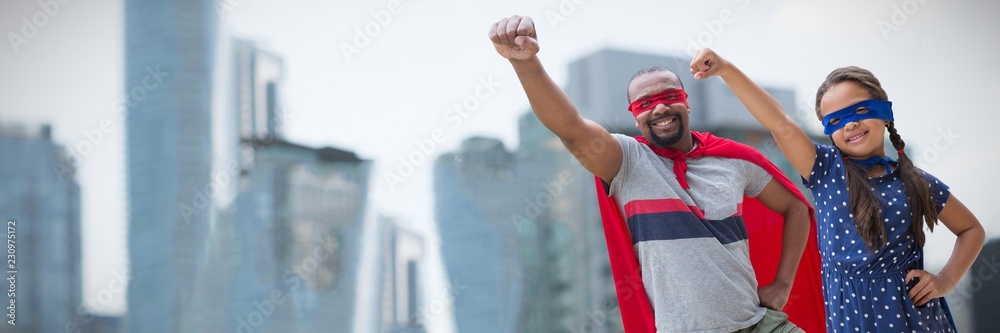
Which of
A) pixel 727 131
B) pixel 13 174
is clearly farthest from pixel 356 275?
pixel 727 131

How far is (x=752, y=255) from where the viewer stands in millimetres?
2672

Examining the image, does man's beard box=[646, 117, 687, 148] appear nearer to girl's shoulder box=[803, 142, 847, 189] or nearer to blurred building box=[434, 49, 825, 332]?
girl's shoulder box=[803, 142, 847, 189]

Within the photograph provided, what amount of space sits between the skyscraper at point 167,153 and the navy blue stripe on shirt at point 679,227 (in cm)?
5654

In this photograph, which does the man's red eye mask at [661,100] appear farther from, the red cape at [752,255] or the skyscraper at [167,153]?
the skyscraper at [167,153]

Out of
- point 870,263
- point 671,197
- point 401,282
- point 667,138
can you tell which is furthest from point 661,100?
point 401,282

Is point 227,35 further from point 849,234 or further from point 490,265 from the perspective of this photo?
point 849,234

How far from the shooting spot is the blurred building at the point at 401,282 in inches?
2189

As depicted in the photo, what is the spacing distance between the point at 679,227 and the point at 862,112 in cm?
62

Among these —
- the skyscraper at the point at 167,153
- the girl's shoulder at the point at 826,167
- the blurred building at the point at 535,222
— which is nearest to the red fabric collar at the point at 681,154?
the girl's shoulder at the point at 826,167

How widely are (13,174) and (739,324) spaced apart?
48.0 m

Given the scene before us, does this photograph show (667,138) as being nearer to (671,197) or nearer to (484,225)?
(671,197)

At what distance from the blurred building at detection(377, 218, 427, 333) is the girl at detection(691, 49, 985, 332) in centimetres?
5300

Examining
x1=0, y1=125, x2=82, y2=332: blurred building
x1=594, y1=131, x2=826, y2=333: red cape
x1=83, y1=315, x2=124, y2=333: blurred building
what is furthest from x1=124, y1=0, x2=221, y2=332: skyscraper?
x1=594, y1=131, x2=826, y2=333: red cape

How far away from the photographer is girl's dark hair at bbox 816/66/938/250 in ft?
7.41
